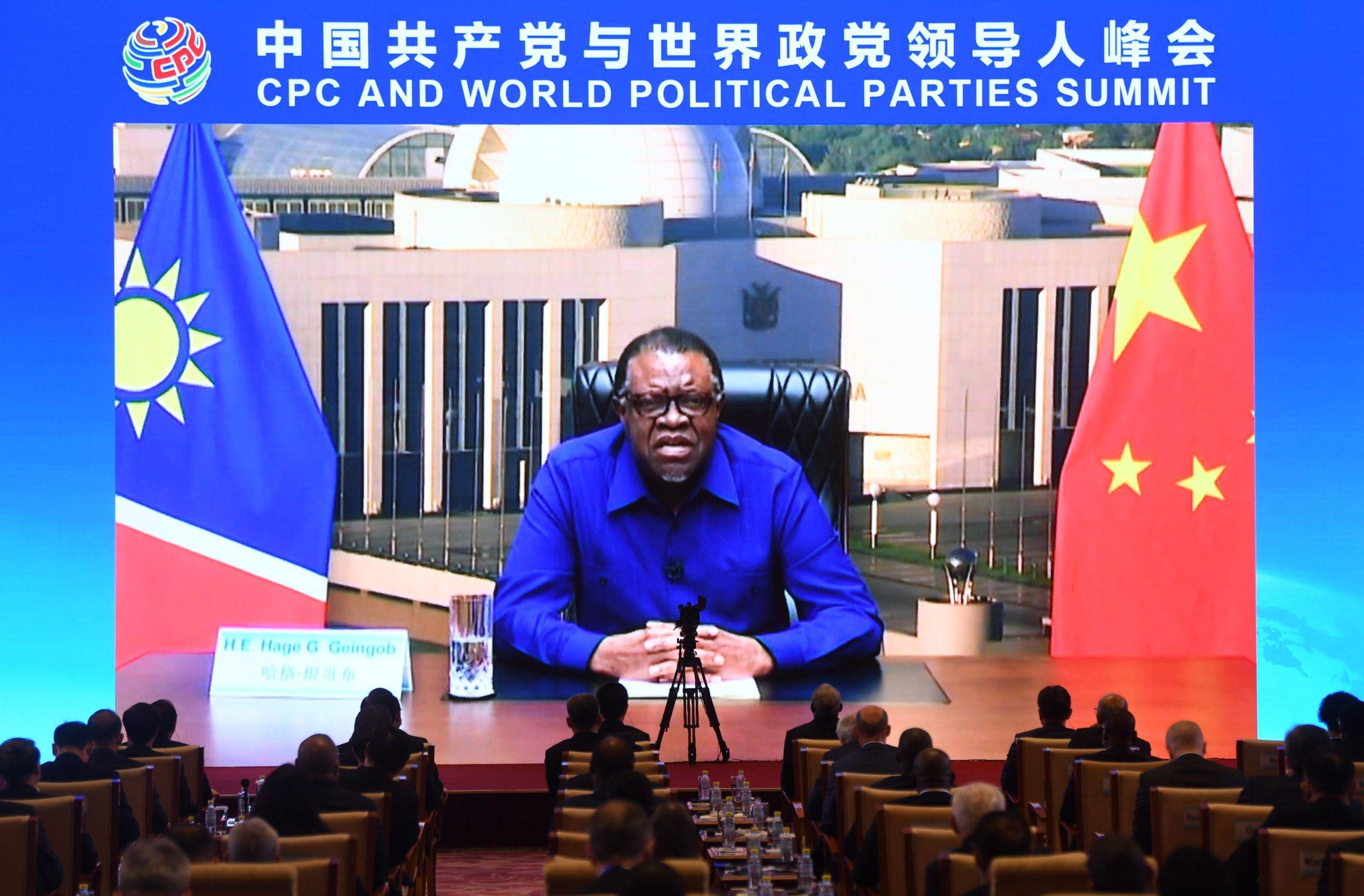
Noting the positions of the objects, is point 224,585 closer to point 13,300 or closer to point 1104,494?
point 13,300

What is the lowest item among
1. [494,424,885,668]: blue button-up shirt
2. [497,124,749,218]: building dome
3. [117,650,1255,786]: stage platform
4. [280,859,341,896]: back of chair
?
[117,650,1255,786]: stage platform

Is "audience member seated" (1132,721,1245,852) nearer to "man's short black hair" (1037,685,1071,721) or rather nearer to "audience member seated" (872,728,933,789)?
"audience member seated" (872,728,933,789)

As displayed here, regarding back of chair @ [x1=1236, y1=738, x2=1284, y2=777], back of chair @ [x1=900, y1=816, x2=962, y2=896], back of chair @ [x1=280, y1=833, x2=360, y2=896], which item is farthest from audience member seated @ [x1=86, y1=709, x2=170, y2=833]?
back of chair @ [x1=1236, y1=738, x2=1284, y2=777]

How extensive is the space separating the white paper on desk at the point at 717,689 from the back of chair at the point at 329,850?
15.1 feet

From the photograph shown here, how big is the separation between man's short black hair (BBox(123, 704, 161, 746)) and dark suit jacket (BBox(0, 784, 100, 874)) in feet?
3.07

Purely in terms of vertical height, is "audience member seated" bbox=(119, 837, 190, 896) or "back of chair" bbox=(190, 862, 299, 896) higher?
"audience member seated" bbox=(119, 837, 190, 896)

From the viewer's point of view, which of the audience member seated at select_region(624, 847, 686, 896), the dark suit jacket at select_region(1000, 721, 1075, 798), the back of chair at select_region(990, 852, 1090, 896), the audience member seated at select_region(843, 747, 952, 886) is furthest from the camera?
the dark suit jacket at select_region(1000, 721, 1075, 798)

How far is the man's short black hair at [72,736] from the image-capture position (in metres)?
6.55

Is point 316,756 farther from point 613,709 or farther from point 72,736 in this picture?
point 613,709

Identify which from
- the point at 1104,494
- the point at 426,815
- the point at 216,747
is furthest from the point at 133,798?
the point at 1104,494

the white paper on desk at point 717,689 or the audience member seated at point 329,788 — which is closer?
the audience member seated at point 329,788

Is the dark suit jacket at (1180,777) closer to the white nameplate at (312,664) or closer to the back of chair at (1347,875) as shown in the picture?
the back of chair at (1347,875)

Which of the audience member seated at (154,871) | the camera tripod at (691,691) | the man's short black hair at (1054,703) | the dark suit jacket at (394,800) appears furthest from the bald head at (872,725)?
the audience member seated at (154,871)

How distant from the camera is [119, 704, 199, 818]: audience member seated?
700cm
